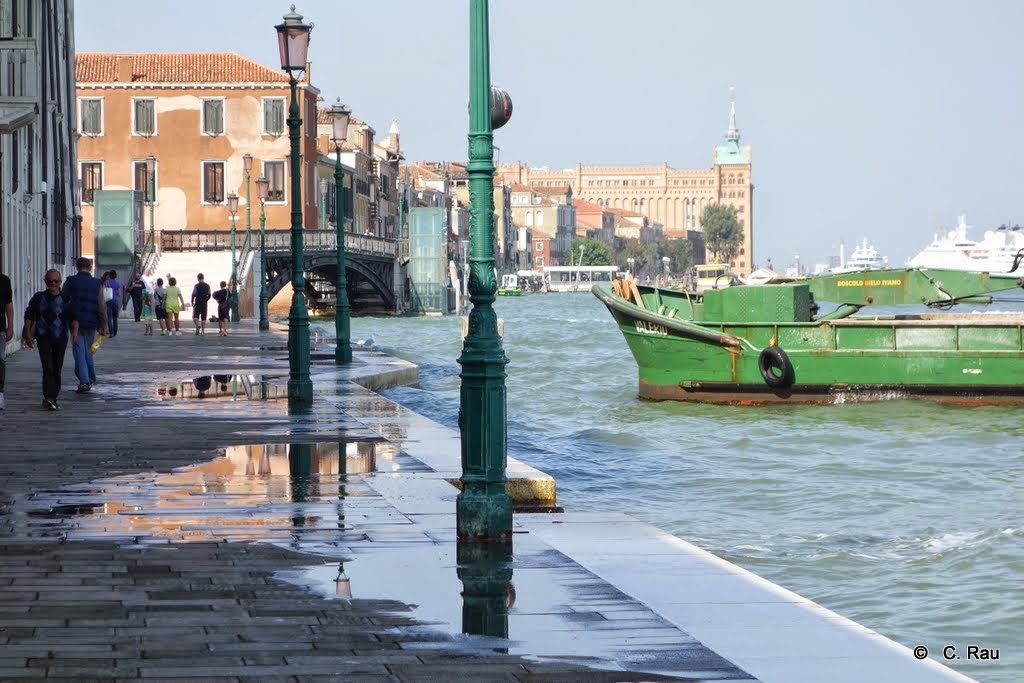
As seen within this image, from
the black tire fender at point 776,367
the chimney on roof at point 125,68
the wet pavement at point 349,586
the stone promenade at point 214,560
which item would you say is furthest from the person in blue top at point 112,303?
the chimney on roof at point 125,68

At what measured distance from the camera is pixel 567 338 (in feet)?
237

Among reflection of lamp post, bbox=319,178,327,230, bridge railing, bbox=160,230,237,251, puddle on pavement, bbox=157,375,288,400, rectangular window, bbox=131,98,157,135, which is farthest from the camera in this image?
reflection of lamp post, bbox=319,178,327,230

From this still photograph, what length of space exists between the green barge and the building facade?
1215 centimetres

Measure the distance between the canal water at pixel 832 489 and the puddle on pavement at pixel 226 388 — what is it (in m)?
3.25

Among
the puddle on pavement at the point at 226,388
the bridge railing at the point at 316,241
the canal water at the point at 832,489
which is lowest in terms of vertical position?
the canal water at the point at 832,489

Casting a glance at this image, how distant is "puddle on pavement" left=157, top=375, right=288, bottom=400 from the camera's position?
21.6 metres

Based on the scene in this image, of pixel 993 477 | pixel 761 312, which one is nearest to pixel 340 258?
pixel 761 312

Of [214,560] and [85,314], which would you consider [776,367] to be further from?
[214,560]

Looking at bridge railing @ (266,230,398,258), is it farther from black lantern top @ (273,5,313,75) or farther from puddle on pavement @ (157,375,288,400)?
black lantern top @ (273,5,313,75)

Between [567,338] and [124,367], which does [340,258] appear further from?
[567,338]

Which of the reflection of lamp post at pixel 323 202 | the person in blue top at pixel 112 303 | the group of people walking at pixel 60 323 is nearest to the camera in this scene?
the group of people walking at pixel 60 323

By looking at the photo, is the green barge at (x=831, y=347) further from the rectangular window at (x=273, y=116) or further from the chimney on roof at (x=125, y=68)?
the chimney on roof at (x=125, y=68)

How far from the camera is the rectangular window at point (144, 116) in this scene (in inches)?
3233

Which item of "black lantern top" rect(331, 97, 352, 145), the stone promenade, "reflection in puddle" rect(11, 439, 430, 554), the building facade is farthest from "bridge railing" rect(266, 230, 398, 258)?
"reflection in puddle" rect(11, 439, 430, 554)
